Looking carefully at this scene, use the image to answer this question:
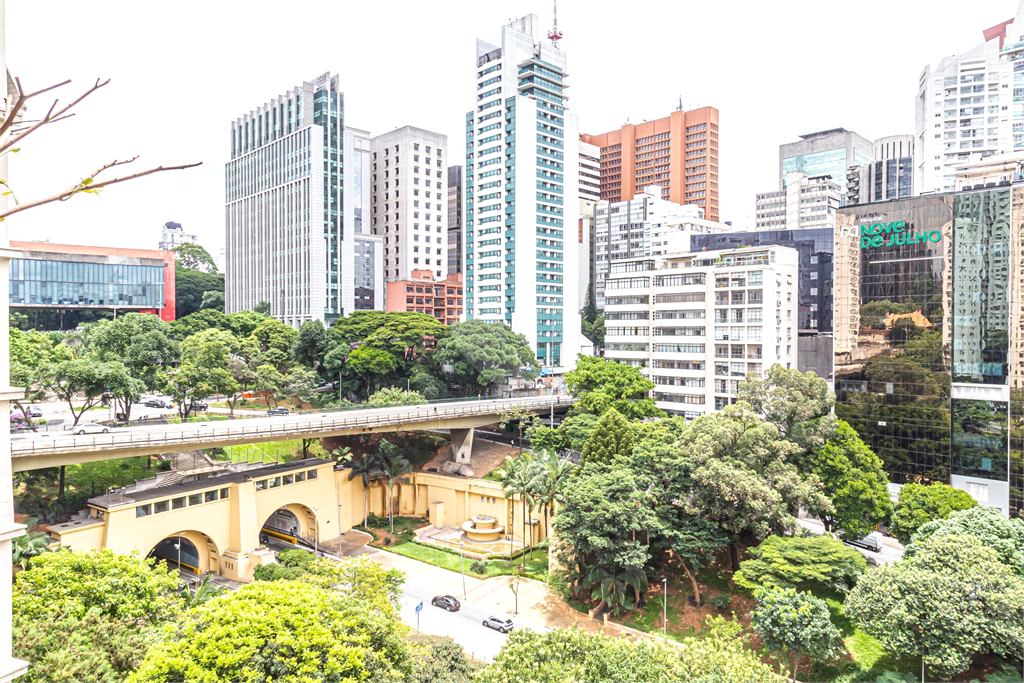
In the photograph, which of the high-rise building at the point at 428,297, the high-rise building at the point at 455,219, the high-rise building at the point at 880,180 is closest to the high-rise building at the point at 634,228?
the high-rise building at the point at 455,219

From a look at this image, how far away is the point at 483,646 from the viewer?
24766mm

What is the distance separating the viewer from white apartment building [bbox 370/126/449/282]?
267 ft

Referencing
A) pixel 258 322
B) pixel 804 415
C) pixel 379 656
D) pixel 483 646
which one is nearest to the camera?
pixel 379 656

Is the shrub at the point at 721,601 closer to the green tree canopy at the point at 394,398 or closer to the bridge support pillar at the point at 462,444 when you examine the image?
the bridge support pillar at the point at 462,444

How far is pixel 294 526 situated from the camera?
3631 centimetres

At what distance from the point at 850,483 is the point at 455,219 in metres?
74.0

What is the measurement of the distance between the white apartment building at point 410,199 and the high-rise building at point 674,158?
31.1 m

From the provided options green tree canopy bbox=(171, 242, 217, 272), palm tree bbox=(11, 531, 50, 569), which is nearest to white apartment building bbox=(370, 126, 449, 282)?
green tree canopy bbox=(171, 242, 217, 272)

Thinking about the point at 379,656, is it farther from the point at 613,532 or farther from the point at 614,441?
the point at 614,441

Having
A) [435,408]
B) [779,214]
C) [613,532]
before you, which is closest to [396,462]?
[435,408]

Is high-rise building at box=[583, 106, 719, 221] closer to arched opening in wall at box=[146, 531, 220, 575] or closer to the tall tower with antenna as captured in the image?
the tall tower with antenna

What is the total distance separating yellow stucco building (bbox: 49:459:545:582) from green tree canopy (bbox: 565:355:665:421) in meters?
8.90

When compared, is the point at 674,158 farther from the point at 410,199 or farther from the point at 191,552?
the point at 191,552

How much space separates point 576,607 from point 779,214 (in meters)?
81.1
